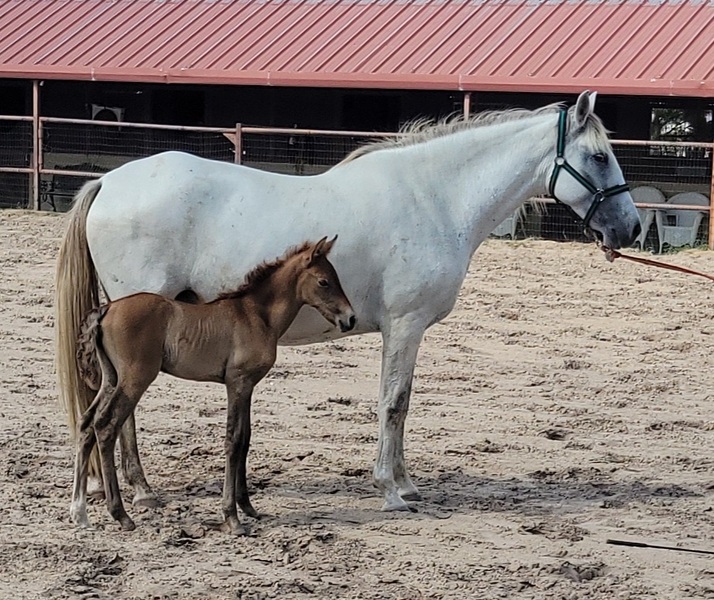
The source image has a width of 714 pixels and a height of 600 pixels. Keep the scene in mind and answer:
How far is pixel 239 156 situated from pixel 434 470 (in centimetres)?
979

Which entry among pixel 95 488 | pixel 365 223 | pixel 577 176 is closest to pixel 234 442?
pixel 95 488

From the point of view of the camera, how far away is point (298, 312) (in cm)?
521

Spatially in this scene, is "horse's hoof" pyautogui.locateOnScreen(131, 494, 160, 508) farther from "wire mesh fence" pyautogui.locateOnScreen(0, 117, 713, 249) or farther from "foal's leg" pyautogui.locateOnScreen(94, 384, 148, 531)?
"wire mesh fence" pyautogui.locateOnScreen(0, 117, 713, 249)

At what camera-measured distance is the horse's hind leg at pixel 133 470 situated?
531 cm

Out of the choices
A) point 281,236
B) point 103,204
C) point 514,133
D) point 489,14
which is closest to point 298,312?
point 281,236

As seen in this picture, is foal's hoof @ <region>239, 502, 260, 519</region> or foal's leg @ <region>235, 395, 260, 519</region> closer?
foal's leg @ <region>235, 395, 260, 519</region>

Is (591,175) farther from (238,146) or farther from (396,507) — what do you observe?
(238,146)

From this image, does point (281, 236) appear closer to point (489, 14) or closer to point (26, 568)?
point (26, 568)

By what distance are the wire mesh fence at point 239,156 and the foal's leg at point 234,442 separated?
9551mm

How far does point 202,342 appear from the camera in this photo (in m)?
4.95

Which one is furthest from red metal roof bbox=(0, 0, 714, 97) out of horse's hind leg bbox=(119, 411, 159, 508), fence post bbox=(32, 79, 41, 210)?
horse's hind leg bbox=(119, 411, 159, 508)

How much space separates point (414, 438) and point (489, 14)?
12115 mm

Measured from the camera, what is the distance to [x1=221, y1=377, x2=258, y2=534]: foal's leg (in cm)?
497

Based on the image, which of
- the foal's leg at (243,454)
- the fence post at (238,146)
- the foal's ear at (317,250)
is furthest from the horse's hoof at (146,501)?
the fence post at (238,146)
